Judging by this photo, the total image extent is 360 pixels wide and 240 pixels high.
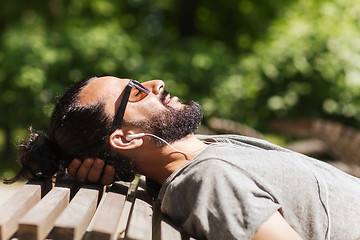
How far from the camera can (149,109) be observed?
2742mm

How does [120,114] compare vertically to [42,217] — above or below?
above

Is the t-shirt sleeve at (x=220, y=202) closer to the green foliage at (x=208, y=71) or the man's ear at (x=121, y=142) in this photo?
the man's ear at (x=121, y=142)

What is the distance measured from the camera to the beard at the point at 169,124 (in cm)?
270

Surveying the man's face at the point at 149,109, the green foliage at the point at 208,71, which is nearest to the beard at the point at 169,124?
the man's face at the point at 149,109

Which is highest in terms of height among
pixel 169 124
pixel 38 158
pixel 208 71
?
pixel 169 124

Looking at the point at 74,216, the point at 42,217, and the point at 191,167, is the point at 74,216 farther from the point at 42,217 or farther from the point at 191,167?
the point at 191,167

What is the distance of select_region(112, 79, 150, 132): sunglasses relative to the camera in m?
2.70

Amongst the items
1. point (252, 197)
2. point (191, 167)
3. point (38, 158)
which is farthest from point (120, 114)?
point (252, 197)

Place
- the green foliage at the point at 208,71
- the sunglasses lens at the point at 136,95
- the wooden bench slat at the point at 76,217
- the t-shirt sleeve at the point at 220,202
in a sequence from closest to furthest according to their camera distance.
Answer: the wooden bench slat at the point at 76,217 < the t-shirt sleeve at the point at 220,202 < the sunglasses lens at the point at 136,95 < the green foliage at the point at 208,71

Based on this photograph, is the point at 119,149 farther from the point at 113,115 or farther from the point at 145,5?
the point at 145,5

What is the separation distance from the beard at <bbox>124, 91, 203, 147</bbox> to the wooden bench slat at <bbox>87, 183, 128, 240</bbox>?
0.40 meters

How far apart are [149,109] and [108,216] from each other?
0.91 meters

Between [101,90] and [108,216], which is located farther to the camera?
[101,90]

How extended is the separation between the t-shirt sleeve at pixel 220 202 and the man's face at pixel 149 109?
0.54 metres
